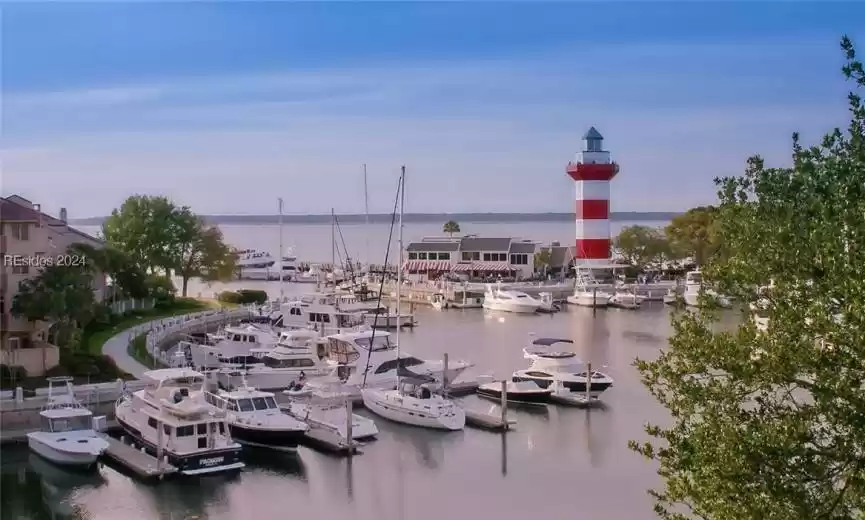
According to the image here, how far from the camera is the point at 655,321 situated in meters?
50.8

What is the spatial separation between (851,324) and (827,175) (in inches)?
58.3

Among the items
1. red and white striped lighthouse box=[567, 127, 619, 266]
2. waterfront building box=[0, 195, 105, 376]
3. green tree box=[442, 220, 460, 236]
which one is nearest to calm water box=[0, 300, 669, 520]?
waterfront building box=[0, 195, 105, 376]

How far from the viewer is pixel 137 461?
1997cm

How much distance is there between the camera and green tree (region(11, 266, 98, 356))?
86.8 feet

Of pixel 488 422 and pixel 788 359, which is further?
pixel 488 422

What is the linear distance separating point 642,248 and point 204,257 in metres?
35.1

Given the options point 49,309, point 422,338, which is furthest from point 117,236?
point 49,309

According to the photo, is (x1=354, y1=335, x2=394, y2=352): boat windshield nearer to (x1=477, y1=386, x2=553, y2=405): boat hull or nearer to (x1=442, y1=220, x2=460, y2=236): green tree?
(x1=477, y1=386, x2=553, y2=405): boat hull

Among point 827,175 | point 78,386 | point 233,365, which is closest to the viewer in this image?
point 827,175

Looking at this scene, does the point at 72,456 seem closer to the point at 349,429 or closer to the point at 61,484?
the point at 61,484

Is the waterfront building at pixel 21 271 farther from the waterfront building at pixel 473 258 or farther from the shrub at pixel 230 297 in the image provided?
the waterfront building at pixel 473 258

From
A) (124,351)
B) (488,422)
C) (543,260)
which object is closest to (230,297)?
(124,351)

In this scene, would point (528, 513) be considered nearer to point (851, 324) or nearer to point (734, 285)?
point (734, 285)

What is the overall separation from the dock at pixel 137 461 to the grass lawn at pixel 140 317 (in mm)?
8321
